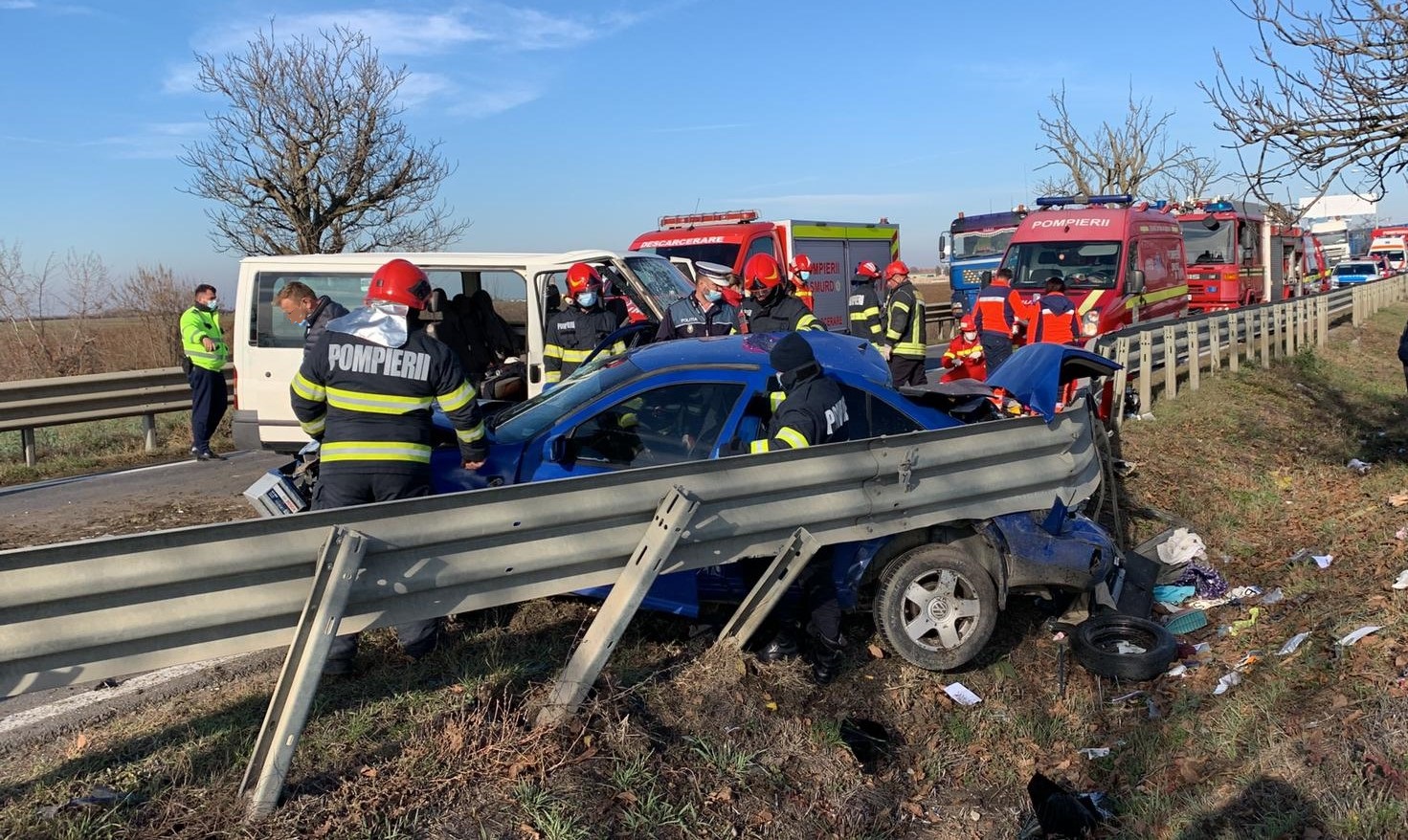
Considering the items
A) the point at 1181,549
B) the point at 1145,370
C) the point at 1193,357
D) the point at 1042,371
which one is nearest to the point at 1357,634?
the point at 1042,371

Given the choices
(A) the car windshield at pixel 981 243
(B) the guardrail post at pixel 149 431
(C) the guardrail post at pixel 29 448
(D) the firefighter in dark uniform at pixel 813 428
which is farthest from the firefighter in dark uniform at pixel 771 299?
(A) the car windshield at pixel 981 243

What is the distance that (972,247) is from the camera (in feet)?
75.9

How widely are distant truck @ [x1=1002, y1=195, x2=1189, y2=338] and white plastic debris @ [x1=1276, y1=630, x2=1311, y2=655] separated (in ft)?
25.2

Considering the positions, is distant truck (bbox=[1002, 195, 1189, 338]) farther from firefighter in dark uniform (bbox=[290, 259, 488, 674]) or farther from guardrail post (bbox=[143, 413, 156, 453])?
guardrail post (bbox=[143, 413, 156, 453])

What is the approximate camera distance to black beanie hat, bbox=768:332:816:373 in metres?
4.70

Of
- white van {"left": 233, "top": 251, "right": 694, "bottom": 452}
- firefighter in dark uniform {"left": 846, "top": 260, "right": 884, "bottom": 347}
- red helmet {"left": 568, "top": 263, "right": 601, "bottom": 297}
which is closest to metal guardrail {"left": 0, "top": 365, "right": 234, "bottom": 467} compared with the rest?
white van {"left": 233, "top": 251, "right": 694, "bottom": 452}

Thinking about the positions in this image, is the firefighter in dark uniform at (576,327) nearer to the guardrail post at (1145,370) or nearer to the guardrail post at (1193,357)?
the guardrail post at (1145,370)

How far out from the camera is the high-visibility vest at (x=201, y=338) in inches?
402

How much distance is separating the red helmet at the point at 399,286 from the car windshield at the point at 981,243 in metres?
19.4

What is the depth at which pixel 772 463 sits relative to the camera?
411cm

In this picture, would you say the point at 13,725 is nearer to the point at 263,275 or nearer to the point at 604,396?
the point at 604,396

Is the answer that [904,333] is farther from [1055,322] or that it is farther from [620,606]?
[620,606]

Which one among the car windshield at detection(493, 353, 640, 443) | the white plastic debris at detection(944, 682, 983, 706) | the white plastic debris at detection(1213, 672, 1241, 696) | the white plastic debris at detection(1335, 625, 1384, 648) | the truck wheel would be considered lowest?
the white plastic debris at detection(1213, 672, 1241, 696)

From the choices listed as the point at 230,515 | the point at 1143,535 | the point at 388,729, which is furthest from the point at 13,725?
the point at 1143,535
